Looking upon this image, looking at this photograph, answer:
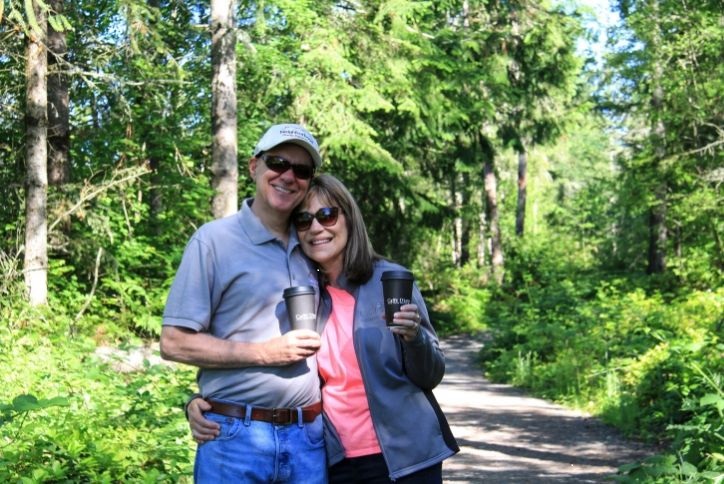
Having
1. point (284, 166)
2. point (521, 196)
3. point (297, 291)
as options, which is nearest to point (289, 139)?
point (284, 166)

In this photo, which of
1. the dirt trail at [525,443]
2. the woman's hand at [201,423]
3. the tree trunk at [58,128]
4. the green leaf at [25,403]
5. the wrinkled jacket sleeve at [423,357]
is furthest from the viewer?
the tree trunk at [58,128]

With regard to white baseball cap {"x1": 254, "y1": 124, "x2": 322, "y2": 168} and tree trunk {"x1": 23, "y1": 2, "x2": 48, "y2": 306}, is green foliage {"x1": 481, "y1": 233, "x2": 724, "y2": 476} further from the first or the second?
tree trunk {"x1": 23, "y1": 2, "x2": 48, "y2": 306}

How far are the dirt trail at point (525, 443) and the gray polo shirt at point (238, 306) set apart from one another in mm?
4669

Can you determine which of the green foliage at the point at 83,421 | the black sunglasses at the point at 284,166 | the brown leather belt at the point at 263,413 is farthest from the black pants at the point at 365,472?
the green foliage at the point at 83,421

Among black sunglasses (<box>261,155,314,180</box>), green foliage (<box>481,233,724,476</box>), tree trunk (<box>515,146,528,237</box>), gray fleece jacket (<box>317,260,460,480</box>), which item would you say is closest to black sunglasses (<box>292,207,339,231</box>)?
black sunglasses (<box>261,155,314,180</box>)

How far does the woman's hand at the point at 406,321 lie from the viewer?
296 centimetres

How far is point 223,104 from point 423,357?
10028mm

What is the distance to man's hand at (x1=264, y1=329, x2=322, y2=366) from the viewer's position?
286 cm

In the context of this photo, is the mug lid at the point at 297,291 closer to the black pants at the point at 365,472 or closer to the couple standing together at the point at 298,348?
the couple standing together at the point at 298,348

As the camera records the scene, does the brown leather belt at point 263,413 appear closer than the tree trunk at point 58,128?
Yes

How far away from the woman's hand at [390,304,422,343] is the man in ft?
0.93

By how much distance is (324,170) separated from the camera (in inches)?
746

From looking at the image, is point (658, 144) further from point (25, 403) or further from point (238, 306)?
point (238, 306)

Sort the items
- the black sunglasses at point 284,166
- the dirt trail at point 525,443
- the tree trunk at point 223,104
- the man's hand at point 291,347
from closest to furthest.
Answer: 1. the man's hand at point 291,347
2. the black sunglasses at point 284,166
3. the dirt trail at point 525,443
4. the tree trunk at point 223,104
